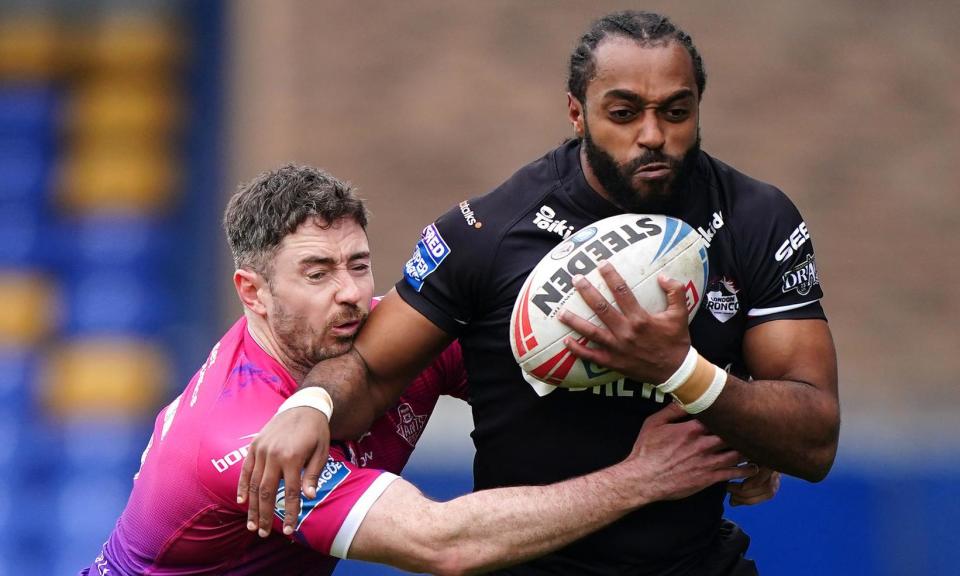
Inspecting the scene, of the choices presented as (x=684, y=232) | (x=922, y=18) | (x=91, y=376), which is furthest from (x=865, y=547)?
(x=91, y=376)

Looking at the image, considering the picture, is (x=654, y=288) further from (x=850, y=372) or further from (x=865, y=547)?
(x=850, y=372)

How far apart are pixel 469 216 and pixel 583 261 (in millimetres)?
527

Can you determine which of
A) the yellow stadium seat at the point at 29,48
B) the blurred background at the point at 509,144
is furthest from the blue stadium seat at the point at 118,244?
the yellow stadium seat at the point at 29,48

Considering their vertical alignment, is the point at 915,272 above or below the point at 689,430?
above

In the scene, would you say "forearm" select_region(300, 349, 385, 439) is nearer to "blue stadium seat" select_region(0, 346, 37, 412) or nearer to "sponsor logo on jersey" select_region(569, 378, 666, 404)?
"sponsor logo on jersey" select_region(569, 378, 666, 404)

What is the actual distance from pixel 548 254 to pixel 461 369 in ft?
3.43

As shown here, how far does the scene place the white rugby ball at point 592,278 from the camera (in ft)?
11.2

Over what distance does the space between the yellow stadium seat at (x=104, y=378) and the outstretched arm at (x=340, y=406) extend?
6.08 meters

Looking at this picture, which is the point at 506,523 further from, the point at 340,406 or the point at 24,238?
the point at 24,238

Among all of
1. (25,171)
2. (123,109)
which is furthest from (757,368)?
(25,171)

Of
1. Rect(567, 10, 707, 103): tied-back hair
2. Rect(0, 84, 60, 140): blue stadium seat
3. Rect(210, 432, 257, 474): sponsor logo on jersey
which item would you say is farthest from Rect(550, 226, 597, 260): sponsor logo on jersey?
Rect(0, 84, 60, 140): blue stadium seat

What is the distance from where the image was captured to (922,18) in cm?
946

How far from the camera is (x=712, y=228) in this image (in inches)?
148

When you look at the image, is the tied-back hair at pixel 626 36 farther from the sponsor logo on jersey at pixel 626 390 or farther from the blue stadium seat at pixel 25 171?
the blue stadium seat at pixel 25 171
